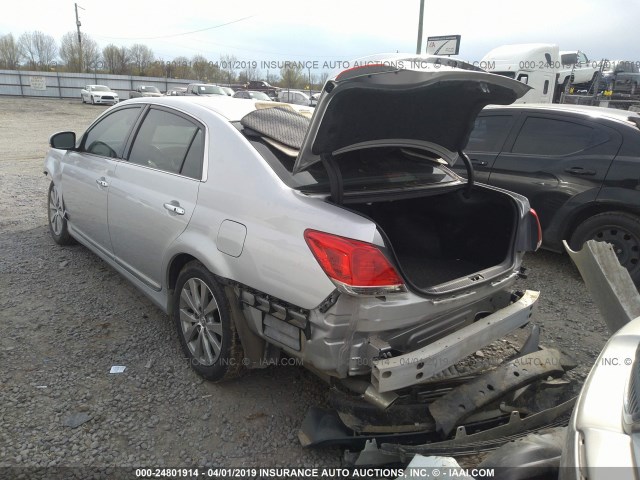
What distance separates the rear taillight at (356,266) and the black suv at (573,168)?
3.41m

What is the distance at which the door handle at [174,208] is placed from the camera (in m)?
2.90

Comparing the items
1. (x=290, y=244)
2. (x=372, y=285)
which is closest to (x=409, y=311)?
(x=372, y=285)

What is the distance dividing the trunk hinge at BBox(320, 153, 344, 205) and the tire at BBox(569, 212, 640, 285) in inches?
136

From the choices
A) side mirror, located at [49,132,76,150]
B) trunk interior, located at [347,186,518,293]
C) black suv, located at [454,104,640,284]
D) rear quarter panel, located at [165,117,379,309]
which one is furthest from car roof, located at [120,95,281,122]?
black suv, located at [454,104,640,284]

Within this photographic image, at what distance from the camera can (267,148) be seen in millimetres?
2691

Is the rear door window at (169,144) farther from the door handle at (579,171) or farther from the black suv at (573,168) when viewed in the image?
the door handle at (579,171)

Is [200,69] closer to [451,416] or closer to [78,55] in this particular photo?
[78,55]

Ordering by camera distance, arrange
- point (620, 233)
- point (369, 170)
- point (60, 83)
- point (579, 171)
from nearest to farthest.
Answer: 1. point (369, 170)
2. point (620, 233)
3. point (579, 171)
4. point (60, 83)

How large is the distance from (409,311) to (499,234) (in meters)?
1.25

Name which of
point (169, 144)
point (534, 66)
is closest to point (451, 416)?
point (169, 144)

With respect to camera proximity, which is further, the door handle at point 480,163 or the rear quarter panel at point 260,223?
the door handle at point 480,163

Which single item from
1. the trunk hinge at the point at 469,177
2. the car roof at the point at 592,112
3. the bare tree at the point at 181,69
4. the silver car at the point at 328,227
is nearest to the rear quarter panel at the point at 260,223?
the silver car at the point at 328,227

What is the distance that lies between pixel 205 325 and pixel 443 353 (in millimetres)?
1432

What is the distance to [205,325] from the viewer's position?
288cm
